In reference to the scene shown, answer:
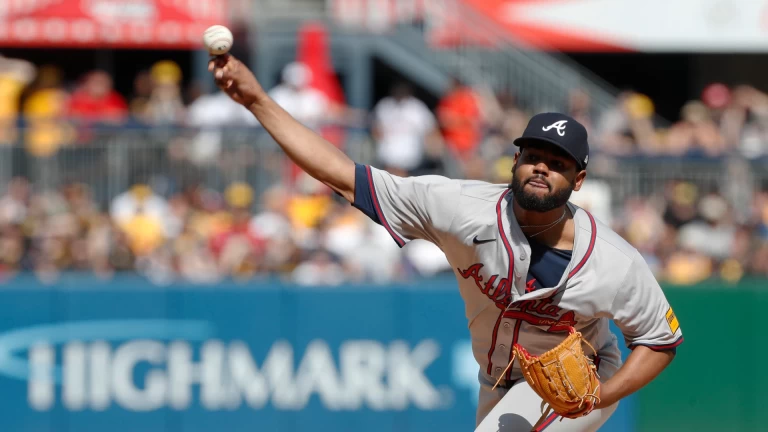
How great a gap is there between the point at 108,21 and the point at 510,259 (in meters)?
10.3

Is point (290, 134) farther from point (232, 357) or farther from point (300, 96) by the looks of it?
point (300, 96)

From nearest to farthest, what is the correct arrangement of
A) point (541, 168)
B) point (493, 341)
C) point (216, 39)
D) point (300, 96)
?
point (216, 39), point (541, 168), point (493, 341), point (300, 96)

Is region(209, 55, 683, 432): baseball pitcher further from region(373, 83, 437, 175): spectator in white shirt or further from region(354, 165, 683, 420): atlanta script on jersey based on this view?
→ region(373, 83, 437, 175): spectator in white shirt

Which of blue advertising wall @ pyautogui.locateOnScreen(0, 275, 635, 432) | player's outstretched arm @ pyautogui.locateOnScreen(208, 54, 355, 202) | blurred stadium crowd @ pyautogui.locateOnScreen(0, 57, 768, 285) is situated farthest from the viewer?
blurred stadium crowd @ pyautogui.locateOnScreen(0, 57, 768, 285)

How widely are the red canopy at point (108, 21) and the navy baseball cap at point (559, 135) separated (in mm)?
9584

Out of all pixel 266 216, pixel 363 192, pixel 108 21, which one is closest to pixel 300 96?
pixel 266 216

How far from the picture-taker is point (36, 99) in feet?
41.6

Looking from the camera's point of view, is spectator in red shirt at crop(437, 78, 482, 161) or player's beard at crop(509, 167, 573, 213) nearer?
player's beard at crop(509, 167, 573, 213)

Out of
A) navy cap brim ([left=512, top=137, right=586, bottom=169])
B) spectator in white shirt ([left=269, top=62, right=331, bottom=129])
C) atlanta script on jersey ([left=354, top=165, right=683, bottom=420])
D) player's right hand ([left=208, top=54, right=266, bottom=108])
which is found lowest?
spectator in white shirt ([left=269, top=62, right=331, bottom=129])

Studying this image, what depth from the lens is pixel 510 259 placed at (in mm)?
4812

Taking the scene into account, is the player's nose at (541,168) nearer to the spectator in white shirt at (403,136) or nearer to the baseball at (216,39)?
the baseball at (216,39)

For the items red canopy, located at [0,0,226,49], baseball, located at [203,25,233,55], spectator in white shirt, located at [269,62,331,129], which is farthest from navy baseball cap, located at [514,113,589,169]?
red canopy, located at [0,0,226,49]

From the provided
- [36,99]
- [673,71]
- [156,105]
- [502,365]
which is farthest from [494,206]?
[673,71]

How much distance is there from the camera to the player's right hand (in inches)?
179
